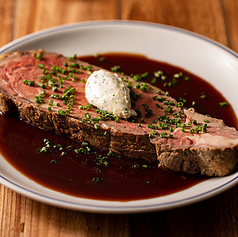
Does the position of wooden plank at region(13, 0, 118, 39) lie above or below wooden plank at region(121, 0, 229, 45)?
below

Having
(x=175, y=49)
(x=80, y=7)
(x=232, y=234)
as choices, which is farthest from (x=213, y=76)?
(x=80, y=7)

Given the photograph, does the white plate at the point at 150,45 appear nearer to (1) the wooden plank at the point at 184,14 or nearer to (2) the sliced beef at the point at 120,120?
(2) the sliced beef at the point at 120,120

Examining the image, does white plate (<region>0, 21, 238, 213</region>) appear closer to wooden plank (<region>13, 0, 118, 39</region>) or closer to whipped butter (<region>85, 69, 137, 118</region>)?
wooden plank (<region>13, 0, 118, 39</region>)

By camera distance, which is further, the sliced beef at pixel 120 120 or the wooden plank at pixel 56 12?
the wooden plank at pixel 56 12

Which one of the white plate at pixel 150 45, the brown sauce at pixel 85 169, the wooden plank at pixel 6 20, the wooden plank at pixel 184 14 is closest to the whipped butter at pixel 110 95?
the brown sauce at pixel 85 169

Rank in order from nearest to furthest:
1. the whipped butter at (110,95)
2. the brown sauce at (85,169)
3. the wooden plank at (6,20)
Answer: the brown sauce at (85,169)
the whipped butter at (110,95)
the wooden plank at (6,20)

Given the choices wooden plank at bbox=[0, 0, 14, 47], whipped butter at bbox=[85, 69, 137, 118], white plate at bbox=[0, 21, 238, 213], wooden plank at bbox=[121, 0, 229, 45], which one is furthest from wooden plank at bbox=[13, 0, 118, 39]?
whipped butter at bbox=[85, 69, 137, 118]

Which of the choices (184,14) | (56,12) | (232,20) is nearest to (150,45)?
(184,14)
